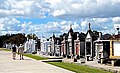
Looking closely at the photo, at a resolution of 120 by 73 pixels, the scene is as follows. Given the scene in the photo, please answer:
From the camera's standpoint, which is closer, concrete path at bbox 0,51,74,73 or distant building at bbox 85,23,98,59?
concrete path at bbox 0,51,74,73

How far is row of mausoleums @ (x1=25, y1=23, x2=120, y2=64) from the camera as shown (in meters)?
41.2

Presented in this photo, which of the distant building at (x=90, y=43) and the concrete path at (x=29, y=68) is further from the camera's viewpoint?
the distant building at (x=90, y=43)

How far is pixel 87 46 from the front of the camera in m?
59.0

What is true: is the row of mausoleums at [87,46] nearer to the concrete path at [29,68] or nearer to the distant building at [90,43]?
the distant building at [90,43]

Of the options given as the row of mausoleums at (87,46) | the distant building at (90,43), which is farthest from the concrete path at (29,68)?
the distant building at (90,43)

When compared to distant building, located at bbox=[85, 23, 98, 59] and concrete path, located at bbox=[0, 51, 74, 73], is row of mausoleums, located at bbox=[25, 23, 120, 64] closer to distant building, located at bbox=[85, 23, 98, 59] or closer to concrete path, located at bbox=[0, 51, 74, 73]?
distant building, located at bbox=[85, 23, 98, 59]

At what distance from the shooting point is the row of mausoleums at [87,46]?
41250mm

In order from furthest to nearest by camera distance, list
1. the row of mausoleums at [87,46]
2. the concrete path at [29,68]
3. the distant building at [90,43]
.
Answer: the distant building at [90,43]
the row of mausoleums at [87,46]
the concrete path at [29,68]

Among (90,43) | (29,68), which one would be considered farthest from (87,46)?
(29,68)

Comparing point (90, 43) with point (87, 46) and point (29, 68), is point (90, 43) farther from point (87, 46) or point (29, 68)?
point (29, 68)

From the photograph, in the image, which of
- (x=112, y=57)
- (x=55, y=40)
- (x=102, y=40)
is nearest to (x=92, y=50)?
(x=102, y=40)

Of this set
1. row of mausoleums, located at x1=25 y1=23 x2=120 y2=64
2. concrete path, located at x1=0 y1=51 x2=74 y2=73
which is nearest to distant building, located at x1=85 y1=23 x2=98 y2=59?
row of mausoleums, located at x1=25 y1=23 x2=120 y2=64

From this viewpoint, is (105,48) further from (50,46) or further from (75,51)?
(50,46)

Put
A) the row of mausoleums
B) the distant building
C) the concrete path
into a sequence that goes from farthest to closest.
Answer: the distant building → the row of mausoleums → the concrete path
